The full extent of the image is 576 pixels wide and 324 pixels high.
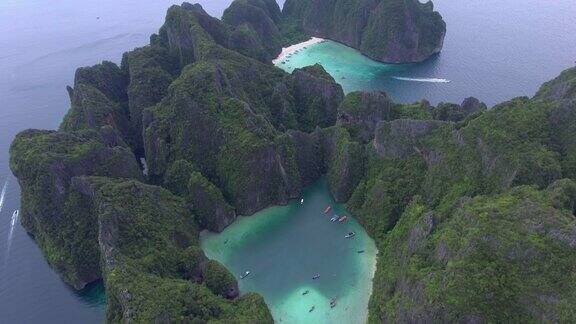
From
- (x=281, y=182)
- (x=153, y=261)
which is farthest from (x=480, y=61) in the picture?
(x=153, y=261)

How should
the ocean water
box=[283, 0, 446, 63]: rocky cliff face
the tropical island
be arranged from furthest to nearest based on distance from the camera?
box=[283, 0, 446, 63]: rocky cliff face
the ocean water
the tropical island

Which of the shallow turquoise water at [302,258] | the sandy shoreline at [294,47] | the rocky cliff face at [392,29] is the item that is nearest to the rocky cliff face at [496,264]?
the shallow turquoise water at [302,258]

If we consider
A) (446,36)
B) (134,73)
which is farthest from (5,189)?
(446,36)

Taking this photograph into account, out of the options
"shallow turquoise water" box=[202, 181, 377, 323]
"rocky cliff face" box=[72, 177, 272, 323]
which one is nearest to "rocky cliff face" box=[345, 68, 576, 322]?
"shallow turquoise water" box=[202, 181, 377, 323]

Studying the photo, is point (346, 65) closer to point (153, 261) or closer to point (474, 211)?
point (474, 211)

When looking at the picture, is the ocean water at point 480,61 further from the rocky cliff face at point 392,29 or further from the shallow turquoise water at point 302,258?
the shallow turquoise water at point 302,258

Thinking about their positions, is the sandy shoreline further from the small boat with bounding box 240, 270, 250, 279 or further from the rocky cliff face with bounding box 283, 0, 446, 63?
the small boat with bounding box 240, 270, 250, 279

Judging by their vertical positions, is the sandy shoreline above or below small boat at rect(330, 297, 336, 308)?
above

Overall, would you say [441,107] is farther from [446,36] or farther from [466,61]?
[446,36]
